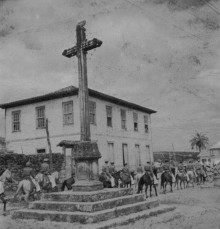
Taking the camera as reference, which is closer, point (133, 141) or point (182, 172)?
point (182, 172)

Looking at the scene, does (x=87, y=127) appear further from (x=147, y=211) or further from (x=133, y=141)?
(x=133, y=141)

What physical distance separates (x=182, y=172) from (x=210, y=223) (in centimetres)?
1465

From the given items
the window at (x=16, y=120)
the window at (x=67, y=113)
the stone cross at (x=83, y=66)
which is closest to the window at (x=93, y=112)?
the window at (x=67, y=113)

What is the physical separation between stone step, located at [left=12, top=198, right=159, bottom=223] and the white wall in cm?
1443

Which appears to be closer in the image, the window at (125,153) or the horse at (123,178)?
the horse at (123,178)

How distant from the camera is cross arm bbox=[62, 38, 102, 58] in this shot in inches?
422

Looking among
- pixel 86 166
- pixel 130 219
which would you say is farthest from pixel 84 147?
pixel 130 219

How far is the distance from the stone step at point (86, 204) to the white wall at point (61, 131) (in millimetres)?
14103

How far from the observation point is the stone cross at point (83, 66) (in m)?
10.6

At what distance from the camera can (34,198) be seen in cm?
1416

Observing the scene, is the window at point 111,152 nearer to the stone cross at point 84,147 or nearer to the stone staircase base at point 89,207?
the stone staircase base at point 89,207

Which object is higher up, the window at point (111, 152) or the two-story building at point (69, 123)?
the two-story building at point (69, 123)

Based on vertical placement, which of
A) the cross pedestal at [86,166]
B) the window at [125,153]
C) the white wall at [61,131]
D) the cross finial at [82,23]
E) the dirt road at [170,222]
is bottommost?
the dirt road at [170,222]

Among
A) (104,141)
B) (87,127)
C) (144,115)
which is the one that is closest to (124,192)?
(87,127)
